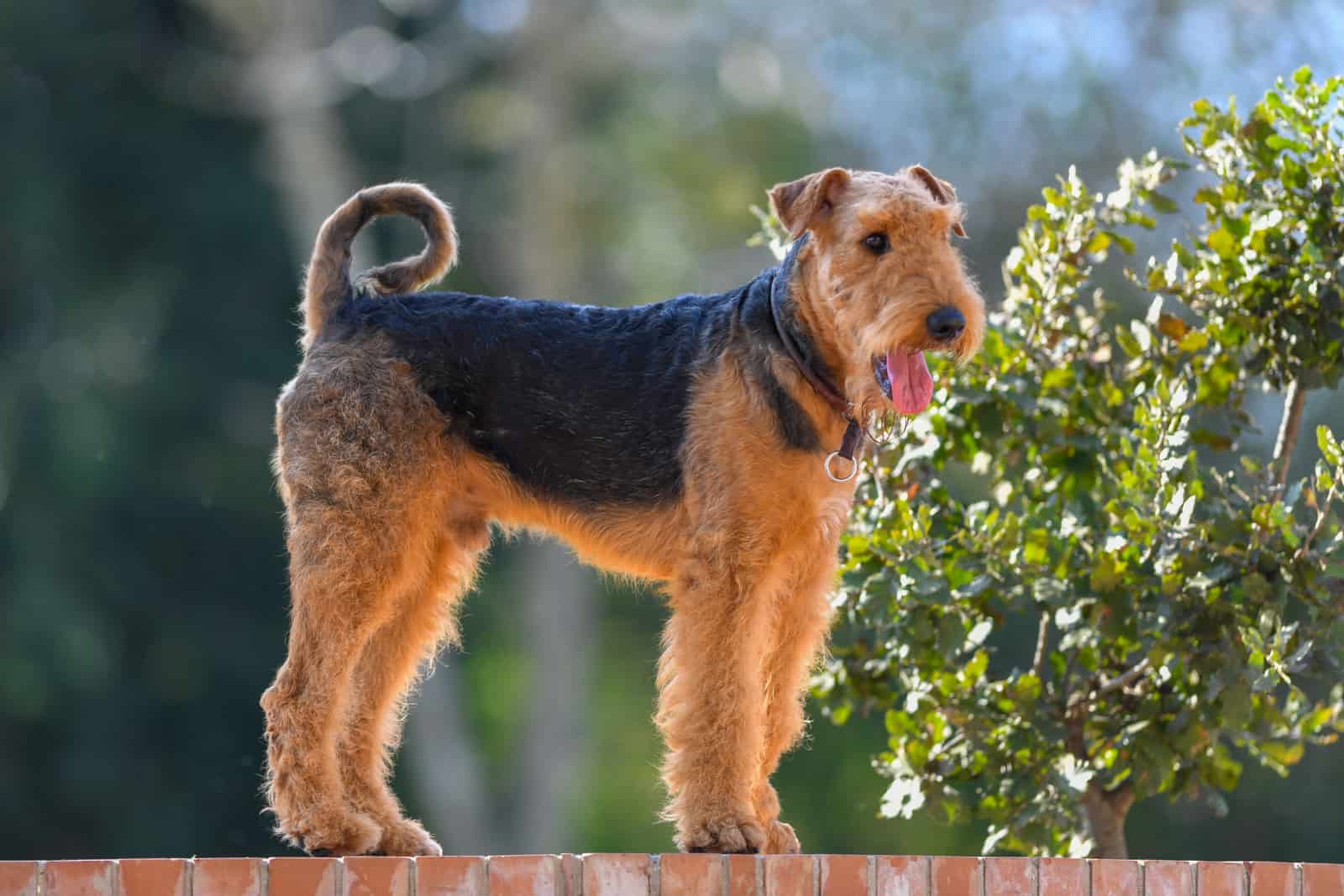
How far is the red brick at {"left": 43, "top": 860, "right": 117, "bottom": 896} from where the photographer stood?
3.60 meters

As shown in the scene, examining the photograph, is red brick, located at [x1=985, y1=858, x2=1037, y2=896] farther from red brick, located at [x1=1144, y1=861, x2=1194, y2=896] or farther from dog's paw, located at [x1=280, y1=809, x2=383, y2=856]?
dog's paw, located at [x1=280, y1=809, x2=383, y2=856]

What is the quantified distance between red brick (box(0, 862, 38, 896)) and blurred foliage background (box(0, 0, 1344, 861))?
364 inches

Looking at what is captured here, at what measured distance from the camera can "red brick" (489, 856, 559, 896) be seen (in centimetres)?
367

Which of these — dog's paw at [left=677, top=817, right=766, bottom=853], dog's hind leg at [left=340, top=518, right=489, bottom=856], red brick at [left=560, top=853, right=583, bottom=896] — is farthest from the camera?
dog's hind leg at [left=340, top=518, right=489, bottom=856]

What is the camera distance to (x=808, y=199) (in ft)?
14.6

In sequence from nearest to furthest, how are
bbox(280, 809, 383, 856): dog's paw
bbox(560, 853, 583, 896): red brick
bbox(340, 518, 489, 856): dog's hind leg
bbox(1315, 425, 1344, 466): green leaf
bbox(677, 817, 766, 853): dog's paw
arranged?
bbox(560, 853, 583, 896): red brick → bbox(677, 817, 766, 853): dog's paw → bbox(280, 809, 383, 856): dog's paw → bbox(1315, 425, 1344, 466): green leaf → bbox(340, 518, 489, 856): dog's hind leg

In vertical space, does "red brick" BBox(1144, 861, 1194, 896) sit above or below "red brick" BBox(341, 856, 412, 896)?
above

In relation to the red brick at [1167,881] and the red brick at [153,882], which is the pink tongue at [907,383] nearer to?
the red brick at [1167,881]

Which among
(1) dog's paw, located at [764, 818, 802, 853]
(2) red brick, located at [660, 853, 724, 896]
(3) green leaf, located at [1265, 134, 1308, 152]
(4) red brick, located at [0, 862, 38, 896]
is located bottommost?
(4) red brick, located at [0, 862, 38, 896]

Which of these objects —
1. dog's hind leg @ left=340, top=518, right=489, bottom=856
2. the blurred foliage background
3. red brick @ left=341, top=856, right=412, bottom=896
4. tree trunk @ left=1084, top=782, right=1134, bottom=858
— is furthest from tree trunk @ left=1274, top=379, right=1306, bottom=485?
the blurred foliage background

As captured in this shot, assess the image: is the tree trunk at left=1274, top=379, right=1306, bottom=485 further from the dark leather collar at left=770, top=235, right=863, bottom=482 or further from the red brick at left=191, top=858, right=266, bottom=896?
the red brick at left=191, top=858, right=266, bottom=896

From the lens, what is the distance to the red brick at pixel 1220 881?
13.4ft

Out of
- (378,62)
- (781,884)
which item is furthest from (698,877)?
(378,62)

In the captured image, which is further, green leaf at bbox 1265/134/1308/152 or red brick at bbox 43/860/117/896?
green leaf at bbox 1265/134/1308/152
